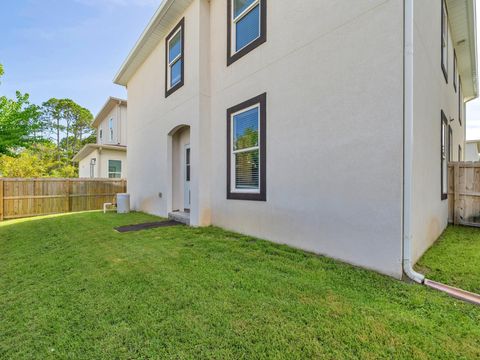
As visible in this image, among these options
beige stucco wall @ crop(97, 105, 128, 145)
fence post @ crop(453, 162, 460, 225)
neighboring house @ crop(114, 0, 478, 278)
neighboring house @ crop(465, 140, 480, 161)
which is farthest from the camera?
neighboring house @ crop(465, 140, 480, 161)

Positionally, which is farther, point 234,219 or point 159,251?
point 234,219

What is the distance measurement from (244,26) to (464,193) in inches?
264

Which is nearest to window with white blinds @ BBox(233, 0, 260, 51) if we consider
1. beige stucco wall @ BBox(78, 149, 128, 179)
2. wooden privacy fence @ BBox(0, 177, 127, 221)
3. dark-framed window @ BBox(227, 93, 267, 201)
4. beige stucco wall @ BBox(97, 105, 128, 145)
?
dark-framed window @ BBox(227, 93, 267, 201)

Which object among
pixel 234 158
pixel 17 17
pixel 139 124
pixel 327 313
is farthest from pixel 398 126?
pixel 17 17

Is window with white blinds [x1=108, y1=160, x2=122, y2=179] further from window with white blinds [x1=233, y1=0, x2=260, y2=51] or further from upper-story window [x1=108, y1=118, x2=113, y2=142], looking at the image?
window with white blinds [x1=233, y1=0, x2=260, y2=51]

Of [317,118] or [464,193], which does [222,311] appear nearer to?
[317,118]

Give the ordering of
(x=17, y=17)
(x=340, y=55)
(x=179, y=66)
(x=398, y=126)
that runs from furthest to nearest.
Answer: (x=17, y=17), (x=179, y=66), (x=340, y=55), (x=398, y=126)

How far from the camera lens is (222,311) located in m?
2.41

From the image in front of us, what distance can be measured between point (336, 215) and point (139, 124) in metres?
9.06

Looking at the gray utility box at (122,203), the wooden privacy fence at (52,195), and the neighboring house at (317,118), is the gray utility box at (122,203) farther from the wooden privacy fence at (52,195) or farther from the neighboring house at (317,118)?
the wooden privacy fence at (52,195)

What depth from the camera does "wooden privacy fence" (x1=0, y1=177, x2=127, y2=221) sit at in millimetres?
10203

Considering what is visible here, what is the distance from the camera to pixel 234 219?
570 cm

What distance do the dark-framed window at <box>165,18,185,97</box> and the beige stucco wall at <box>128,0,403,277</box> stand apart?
677 millimetres

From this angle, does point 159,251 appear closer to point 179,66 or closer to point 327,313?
point 327,313
